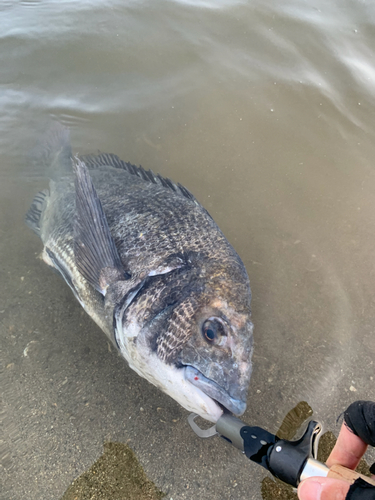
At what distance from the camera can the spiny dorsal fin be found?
2217mm

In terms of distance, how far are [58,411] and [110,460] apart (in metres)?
0.49

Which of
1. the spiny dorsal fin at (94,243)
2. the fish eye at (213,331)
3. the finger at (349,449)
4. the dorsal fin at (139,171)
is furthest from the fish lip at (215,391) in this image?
the dorsal fin at (139,171)

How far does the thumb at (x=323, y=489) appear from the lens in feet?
4.11

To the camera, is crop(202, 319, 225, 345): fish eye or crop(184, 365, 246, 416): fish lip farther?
crop(202, 319, 225, 345): fish eye

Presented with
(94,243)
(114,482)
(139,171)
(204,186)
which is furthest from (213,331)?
(204,186)

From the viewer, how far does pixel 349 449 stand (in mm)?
1619

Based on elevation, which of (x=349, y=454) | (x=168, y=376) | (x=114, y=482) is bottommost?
(x=114, y=482)

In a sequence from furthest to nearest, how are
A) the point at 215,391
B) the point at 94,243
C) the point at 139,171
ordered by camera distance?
the point at 139,171, the point at 94,243, the point at 215,391

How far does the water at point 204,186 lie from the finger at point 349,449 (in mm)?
697

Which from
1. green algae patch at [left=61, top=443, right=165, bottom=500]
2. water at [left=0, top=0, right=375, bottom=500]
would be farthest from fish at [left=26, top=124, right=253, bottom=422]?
green algae patch at [left=61, top=443, right=165, bottom=500]

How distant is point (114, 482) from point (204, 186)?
2617 mm

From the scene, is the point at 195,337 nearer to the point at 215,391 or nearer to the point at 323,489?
the point at 215,391

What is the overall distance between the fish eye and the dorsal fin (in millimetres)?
1032

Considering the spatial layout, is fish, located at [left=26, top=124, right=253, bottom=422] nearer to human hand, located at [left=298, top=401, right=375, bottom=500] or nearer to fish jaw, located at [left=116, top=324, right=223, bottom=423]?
fish jaw, located at [left=116, top=324, right=223, bottom=423]
